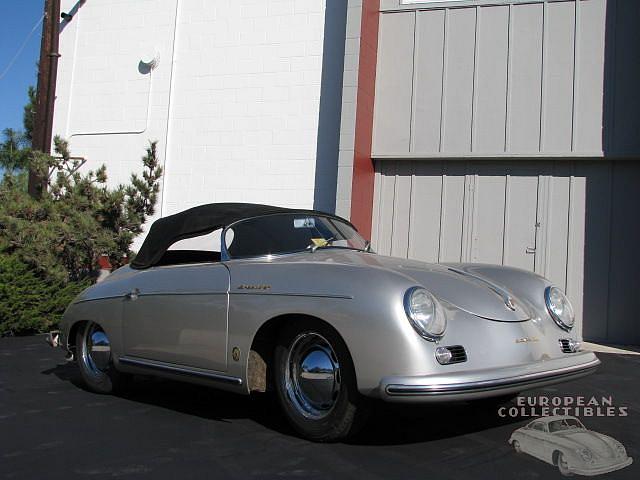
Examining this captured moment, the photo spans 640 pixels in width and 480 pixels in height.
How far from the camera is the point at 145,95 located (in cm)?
1041

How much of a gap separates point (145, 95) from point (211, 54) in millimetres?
1338

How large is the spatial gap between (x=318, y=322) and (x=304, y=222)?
1142 millimetres

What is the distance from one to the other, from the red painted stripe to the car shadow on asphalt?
432 cm

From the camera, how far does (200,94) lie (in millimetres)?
10039

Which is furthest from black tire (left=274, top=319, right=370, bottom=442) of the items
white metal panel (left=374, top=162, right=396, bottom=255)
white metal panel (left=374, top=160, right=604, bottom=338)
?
white metal panel (left=374, top=162, right=396, bottom=255)

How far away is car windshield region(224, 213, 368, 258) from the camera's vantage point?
3930 millimetres

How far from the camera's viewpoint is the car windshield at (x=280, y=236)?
12.9 feet

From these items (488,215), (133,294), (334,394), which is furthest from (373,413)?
(488,215)

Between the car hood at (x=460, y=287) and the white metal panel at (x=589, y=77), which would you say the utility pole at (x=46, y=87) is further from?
the car hood at (x=460, y=287)

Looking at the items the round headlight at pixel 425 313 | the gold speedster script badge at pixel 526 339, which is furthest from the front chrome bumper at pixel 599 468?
the round headlight at pixel 425 313

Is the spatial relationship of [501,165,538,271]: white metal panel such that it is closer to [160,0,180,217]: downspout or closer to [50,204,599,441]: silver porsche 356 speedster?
[50,204,599,441]: silver porsche 356 speedster

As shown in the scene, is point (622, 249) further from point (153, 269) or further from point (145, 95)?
point (145, 95)

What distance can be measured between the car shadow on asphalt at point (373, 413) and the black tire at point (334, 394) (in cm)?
12

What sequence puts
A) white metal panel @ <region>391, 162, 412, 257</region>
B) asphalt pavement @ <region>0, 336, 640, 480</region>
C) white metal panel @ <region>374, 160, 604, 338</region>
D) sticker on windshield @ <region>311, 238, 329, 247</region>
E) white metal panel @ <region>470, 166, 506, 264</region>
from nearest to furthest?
asphalt pavement @ <region>0, 336, 640, 480</region> → sticker on windshield @ <region>311, 238, 329, 247</region> → white metal panel @ <region>374, 160, 604, 338</region> → white metal panel @ <region>470, 166, 506, 264</region> → white metal panel @ <region>391, 162, 412, 257</region>
